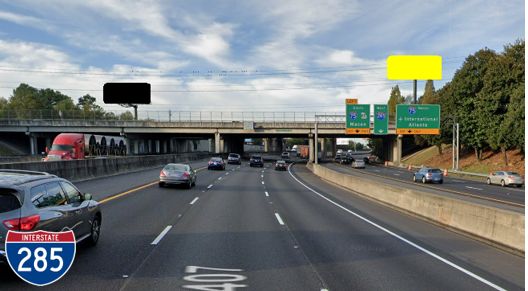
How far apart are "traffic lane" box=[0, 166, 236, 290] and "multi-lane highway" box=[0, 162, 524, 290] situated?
2cm

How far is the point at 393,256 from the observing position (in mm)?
9492

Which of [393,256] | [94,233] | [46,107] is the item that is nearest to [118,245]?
[94,233]

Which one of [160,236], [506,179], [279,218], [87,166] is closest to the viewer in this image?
[160,236]

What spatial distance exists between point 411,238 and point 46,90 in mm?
201955

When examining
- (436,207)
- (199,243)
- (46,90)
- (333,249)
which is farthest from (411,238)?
(46,90)

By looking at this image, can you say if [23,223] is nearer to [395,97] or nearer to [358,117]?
[358,117]

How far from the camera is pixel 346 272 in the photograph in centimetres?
792

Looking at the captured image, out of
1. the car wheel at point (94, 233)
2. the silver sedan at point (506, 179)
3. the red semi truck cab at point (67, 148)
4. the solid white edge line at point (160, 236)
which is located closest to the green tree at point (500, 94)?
the silver sedan at point (506, 179)

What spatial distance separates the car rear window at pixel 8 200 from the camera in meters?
6.52

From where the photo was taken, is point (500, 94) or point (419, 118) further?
point (500, 94)

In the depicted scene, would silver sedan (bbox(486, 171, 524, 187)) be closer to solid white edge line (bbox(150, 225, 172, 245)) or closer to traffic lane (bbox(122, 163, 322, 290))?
traffic lane (bbox(122, 163, 322, 290))

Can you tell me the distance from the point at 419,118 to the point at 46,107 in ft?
518

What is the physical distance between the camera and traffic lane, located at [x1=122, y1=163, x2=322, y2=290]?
277 inches

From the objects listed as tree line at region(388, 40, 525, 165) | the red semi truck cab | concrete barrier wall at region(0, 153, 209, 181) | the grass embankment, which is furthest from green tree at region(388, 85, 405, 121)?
the red semi truck cab
